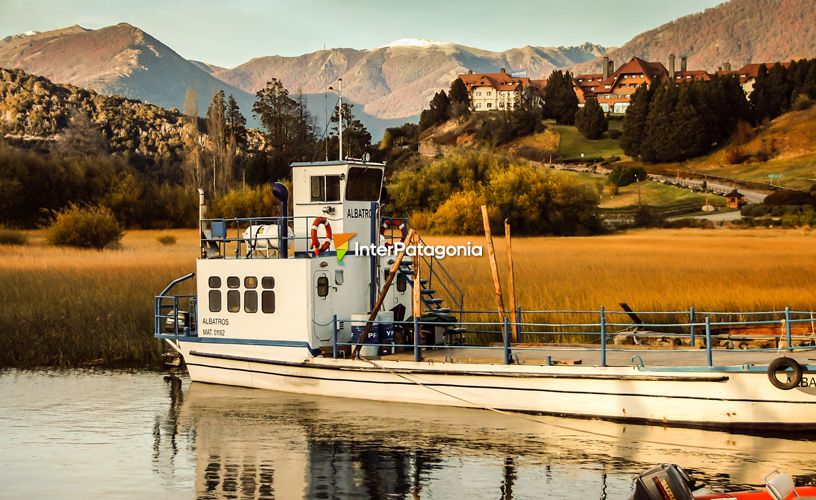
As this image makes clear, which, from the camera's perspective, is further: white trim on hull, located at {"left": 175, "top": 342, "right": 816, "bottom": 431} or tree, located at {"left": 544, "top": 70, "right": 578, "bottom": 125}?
tree, located at {"left": 544, "top": 70, "right": 578, "bottom": 125}

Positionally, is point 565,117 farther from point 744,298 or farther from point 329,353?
point 329,353

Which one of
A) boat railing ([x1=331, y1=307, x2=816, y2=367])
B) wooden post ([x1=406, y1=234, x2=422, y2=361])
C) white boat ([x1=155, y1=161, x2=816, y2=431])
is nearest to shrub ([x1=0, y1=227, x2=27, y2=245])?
white boat ([x1=155, y1=161, x2=816, y2=431])

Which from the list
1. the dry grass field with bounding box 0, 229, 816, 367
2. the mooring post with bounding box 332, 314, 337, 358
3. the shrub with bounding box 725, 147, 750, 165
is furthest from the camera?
the shrub with bounding box 725, 147, 750, 165

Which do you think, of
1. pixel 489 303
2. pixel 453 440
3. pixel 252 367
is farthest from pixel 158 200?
Answer: pixel 453 440

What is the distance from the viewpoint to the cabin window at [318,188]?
2498 centimetres

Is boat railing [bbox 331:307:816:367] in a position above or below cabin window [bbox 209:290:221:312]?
below

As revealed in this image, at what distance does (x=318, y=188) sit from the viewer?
25031mm

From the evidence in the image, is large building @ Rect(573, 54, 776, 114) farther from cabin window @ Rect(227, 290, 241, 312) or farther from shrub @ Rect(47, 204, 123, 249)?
cabin window @ Rect(227, 290, 241, 312)

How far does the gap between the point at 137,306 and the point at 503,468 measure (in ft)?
56.3

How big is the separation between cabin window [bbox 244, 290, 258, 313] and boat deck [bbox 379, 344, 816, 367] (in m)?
3.16

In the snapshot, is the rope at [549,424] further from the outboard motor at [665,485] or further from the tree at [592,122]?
the tree at [592,122]

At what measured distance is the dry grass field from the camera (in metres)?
29.1

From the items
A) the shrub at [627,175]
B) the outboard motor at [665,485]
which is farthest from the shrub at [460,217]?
the outboard motor at [665,485]

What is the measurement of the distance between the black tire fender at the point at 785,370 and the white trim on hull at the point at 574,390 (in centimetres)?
32
